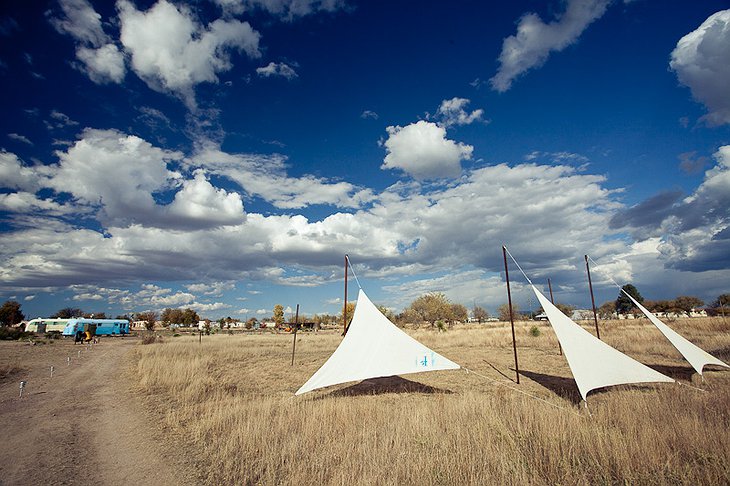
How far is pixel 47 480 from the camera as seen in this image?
626 centimetres

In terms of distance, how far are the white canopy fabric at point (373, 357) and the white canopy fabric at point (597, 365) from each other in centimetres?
349

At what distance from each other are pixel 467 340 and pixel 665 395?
81.9 feet

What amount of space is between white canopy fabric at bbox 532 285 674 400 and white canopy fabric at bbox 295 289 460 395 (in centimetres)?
349

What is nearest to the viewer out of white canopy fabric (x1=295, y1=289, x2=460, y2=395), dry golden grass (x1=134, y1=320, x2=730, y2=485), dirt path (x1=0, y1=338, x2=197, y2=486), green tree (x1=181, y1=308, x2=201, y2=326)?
dry golden grass (x1=134, y1=320, x2=730, y2=485)

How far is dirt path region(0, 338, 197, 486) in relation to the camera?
643cm

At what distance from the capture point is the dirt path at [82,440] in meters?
6.43

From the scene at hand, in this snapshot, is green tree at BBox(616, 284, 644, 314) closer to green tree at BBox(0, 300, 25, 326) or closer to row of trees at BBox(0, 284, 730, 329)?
row of trees at BBox(0, 284, 730, 329)

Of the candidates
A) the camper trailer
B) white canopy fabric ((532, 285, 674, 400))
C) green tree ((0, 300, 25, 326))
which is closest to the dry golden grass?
white canopy fabric ((532, 285, 674, 400))

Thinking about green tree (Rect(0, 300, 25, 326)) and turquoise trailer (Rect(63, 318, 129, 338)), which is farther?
green tree (Rect(0, 300, 25, 326))

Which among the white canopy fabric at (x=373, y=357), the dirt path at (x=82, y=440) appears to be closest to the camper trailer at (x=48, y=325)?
the dirt path at (x=82, y=440)

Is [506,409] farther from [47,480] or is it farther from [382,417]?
[47,480]

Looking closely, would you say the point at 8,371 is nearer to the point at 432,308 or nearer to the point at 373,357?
the point at 373,357

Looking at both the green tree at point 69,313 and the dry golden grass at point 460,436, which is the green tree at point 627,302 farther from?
the green tree at point 69,313

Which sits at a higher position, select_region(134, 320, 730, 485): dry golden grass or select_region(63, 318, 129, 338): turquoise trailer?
select_region(63, 318, 129, 338): turquoise trailer
